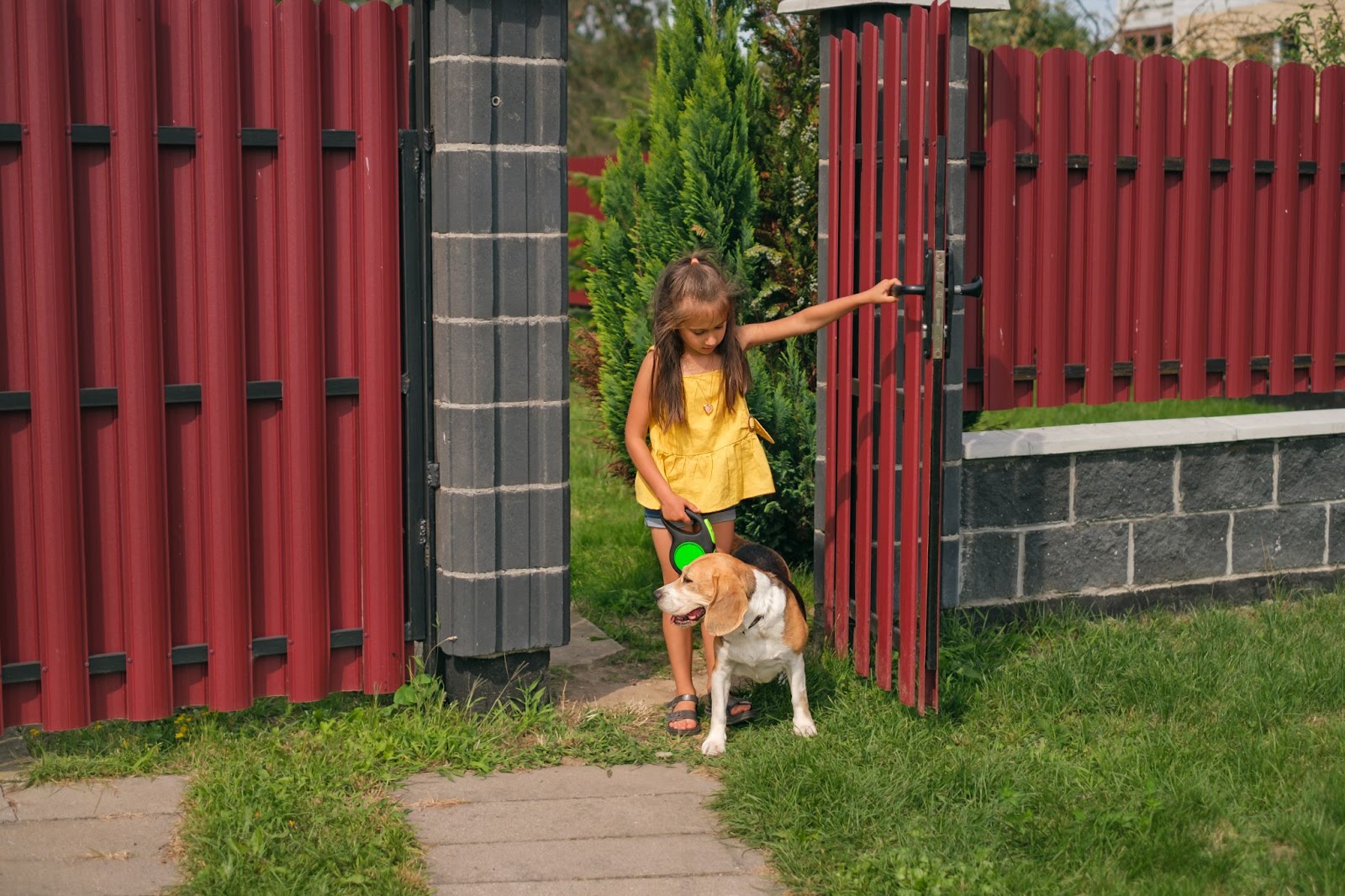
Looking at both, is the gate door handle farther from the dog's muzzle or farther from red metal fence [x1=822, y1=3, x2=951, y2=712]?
the dog's muzzle

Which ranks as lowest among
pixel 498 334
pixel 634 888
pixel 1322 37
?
pixel 634 888

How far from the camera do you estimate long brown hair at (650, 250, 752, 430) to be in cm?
476

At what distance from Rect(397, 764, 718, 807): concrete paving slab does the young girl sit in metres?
0.36

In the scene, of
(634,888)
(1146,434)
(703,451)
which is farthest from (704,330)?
(1146,434)

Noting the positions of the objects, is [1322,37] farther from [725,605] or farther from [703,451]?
[725,605]

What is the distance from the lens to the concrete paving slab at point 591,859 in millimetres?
3811

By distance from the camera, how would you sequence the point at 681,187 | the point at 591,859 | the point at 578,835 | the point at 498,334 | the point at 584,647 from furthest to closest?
the point at 681,187 < the point at 584,647 < the point at 498,334 < the point at 578,835 < the point at 591,859

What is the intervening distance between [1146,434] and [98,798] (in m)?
4.05

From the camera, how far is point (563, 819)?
417 cm

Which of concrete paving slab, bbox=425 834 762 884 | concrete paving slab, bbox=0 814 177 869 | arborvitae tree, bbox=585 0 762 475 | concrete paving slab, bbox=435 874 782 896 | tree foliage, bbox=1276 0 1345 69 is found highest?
tree foliage, bbox=1276 0 1345 69

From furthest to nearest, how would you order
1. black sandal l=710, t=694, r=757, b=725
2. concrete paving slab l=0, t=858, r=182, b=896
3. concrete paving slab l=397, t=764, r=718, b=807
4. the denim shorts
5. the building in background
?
1. the building in background
2. the denim shorts
3. black sandal l=710, t=694, r=757, b=725
4. concrete paving slab l=397, t=764, r=718, b=807
5. concrete paving slab l=0, t=858, r=182, b=896

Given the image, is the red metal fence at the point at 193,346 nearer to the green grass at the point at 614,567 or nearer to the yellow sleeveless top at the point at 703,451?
the yellow sleeveless top at the point at 703,451

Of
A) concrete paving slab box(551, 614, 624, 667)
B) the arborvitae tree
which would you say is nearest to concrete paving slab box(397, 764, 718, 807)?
concrete paving slab box(551, 614, 624, 667)

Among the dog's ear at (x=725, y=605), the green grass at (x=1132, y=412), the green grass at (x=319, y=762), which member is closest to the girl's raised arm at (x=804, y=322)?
the dog's ear at (x=725, y=605)
